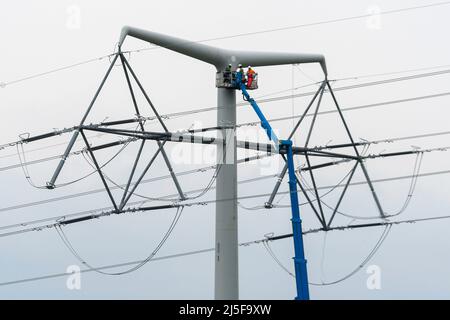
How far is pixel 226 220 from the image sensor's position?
50.7m

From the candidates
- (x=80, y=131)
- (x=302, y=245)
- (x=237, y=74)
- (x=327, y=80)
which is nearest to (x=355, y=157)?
(x=327, y=80)

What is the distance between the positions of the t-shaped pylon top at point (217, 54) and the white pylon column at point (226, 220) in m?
3.38

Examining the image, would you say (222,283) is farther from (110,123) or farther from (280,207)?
(110,123)

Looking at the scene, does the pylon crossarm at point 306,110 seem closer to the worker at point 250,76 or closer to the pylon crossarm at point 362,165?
the pylon crossarm at point 362,165

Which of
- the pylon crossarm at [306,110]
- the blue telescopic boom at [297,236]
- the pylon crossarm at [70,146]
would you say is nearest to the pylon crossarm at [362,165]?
the pylon crossarm at [306,110]

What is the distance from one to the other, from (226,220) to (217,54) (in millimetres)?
9945

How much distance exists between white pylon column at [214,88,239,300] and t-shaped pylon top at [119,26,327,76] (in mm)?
3379

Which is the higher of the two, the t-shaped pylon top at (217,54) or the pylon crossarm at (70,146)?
the t-shaped pylon top at (217,54)

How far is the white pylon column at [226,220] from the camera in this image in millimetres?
50344

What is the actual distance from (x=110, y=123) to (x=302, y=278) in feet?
45.3

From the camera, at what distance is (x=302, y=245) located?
4338cm

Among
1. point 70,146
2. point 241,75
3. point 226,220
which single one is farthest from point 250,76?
point 70,146

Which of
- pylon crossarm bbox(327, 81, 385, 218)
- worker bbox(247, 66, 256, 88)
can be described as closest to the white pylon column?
worker bbox(247, 66, 256, 88)

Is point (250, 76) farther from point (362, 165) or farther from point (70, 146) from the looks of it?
point (70, 146)
